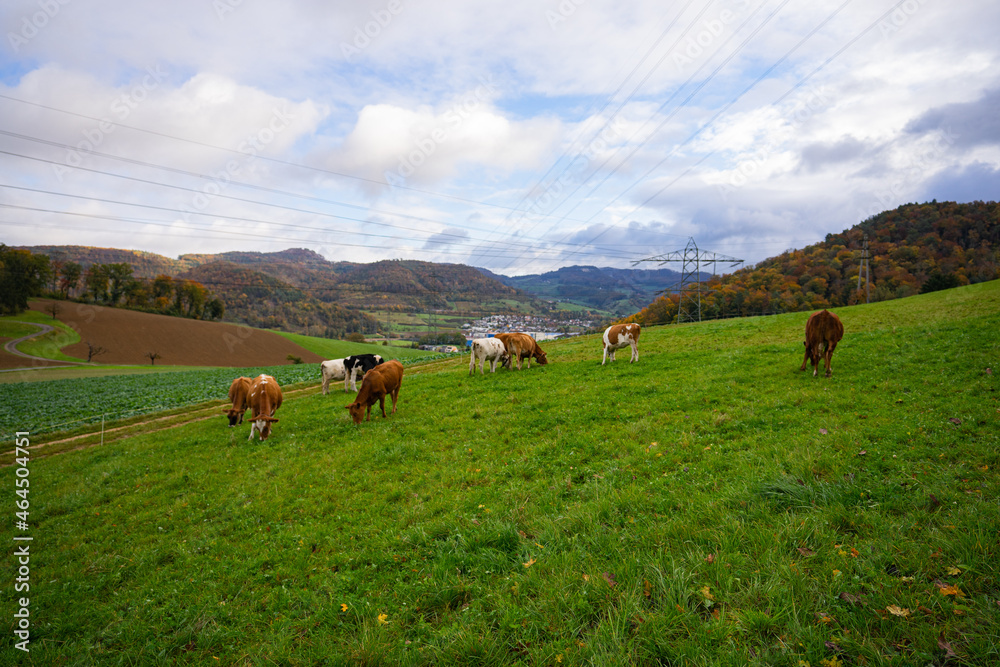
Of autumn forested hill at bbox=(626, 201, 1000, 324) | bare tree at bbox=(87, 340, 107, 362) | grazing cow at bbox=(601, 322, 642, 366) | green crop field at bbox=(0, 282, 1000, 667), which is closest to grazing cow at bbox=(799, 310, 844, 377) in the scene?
green crop field at bbox=(0, 282, 1000, 667)

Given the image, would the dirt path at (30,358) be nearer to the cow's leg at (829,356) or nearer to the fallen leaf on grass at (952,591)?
the fallen leaf on grass at (952,591)

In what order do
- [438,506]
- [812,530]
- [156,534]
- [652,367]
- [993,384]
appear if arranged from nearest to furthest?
[812,530]
[438,506]
[156,534]
[993,384]
[652,367]

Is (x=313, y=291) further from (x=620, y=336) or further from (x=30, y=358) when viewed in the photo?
(x=620, y=336)

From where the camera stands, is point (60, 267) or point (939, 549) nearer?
point (939, 549)

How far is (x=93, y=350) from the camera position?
2507 inches

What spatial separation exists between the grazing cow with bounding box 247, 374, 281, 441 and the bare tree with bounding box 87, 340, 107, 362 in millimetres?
71057

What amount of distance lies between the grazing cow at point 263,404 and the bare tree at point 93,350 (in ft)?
233

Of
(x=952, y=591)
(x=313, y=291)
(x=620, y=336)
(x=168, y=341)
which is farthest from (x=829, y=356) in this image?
(x=313, y=291)

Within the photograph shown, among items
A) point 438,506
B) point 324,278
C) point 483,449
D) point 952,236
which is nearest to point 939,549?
point 438,506

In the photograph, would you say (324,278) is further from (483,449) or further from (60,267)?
(483,449)

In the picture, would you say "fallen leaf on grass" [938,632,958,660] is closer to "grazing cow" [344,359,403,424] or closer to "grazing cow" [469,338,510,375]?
"grazing cow" [344,359,403,424]

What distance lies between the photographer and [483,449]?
10.1 metres

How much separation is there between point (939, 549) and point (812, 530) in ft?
3.24

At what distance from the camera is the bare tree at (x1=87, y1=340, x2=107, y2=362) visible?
62.7 m
